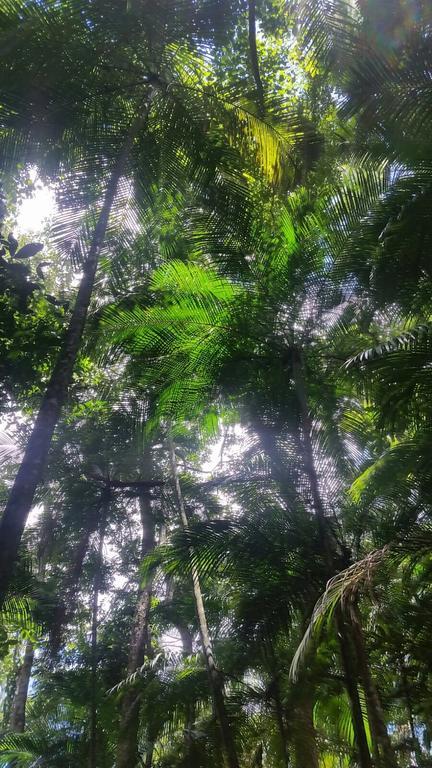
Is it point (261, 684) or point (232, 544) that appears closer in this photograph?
point (232, 544)

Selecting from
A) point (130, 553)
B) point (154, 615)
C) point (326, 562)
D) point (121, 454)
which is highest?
point (121, 454)

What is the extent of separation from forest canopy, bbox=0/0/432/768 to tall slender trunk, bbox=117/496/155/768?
Answer: 0.06 m

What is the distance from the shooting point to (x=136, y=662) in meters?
8.24

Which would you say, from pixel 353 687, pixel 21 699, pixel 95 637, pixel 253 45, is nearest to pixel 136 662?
pixel 95 637

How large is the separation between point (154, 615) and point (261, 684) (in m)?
3.70

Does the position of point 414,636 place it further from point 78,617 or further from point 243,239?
point 78,617

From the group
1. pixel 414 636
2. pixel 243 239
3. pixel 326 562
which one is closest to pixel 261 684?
pixel 414 636

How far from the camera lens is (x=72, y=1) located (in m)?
4.67

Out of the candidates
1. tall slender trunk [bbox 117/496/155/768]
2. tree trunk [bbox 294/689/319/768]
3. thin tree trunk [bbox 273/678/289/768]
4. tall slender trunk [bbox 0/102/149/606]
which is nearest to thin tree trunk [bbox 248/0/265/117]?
tall slender trunk [bbox 0/102/149/606]

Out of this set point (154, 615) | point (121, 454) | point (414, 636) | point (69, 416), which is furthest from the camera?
point (154, 615)

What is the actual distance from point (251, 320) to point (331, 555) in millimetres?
2757

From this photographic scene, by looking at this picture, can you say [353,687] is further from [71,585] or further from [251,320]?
[71,585]

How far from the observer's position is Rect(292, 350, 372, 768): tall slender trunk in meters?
3.78

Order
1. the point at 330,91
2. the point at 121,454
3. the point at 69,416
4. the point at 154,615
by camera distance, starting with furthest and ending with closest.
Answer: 1. the point at 154,615
2. the point at 121,454
3. the point at 69,416
4. the point at 330,91
